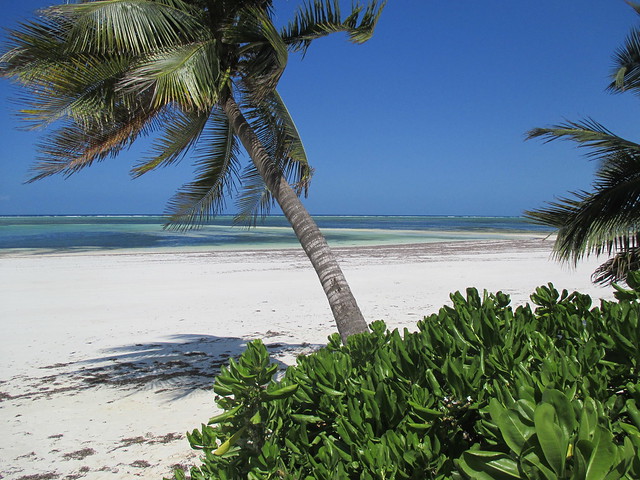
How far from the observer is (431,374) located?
1555 millimetres

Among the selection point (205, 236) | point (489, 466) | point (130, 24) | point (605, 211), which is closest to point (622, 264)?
point (605, 211)

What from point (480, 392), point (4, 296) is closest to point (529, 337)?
point (480, 392)

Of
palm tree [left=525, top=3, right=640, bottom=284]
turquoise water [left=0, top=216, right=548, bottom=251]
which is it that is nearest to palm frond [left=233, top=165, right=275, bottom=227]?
turquoise water [left=0, top=216, right=548, bottom=251]

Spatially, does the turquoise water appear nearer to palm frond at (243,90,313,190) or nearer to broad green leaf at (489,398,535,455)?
palm frond at (243,90,313,190)

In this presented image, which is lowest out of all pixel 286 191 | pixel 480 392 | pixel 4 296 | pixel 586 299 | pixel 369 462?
pixel 4 296

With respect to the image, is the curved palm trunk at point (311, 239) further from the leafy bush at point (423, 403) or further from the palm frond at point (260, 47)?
the leafy bush at point (423, 403)

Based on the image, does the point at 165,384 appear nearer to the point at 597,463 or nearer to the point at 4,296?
the point at 597,463

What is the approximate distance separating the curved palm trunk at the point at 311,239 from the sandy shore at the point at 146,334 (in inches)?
68.4

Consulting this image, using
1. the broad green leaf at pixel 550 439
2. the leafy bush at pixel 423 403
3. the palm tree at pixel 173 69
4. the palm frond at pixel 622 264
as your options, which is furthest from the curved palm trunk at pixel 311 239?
the broad green leaf at pixel 550 439

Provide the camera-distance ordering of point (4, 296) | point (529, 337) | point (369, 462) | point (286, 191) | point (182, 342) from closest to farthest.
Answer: point (369, 462) < point (529, 337) < point (286, 191) < point (182, 342) < point (4, 296)

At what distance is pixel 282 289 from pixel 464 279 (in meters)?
5.40

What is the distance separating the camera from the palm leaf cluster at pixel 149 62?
473 cm

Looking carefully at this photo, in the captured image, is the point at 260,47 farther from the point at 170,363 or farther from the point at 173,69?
the point at 170,363

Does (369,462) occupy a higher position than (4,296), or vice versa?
(369,462)
